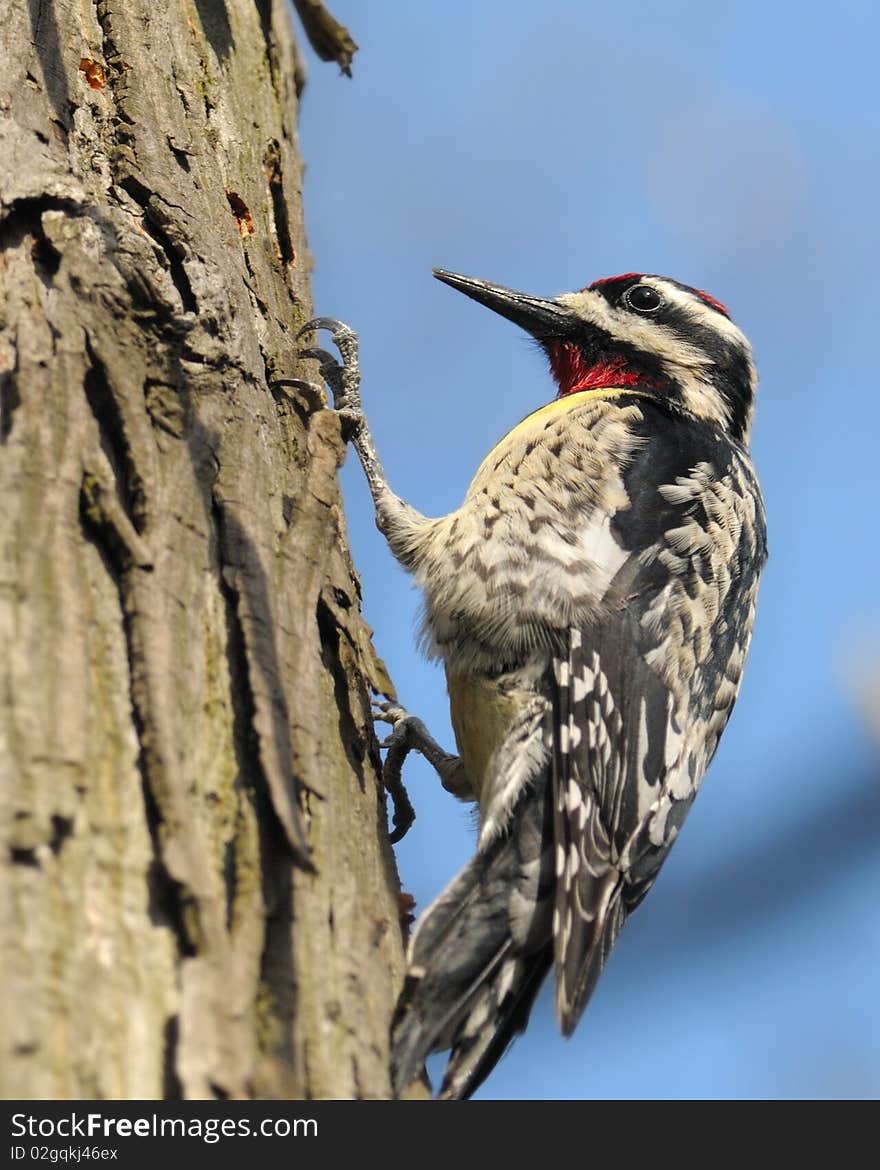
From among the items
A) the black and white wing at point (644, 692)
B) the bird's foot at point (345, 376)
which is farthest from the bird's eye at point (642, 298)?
the bird's foot at point (345, 376)

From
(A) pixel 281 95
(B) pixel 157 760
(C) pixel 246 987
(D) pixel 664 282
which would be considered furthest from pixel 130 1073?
(D) pixel 664 282

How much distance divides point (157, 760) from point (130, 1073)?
1.36 ft

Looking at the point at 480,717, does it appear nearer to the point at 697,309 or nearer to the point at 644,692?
the point at 644,692

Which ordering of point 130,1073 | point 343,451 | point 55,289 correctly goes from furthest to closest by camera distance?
point 343,451, point 55,289, point 130,1073

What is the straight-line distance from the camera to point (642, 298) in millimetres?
4488

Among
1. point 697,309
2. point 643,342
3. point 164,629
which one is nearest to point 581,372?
point 643,342

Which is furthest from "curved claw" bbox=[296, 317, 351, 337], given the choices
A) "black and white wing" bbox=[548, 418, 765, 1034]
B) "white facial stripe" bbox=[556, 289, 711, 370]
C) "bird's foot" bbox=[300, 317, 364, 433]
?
"white facial stripe" bbox=[556, 289, 711, 370]

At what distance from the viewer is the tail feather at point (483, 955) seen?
2.09 m

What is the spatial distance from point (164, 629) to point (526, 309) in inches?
112

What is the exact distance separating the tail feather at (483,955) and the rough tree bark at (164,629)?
0.52 feet

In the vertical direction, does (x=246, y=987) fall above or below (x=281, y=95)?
below

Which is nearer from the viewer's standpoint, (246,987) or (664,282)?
(246,987)

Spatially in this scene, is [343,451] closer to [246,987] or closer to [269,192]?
[269,192]

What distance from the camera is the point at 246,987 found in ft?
4.87
